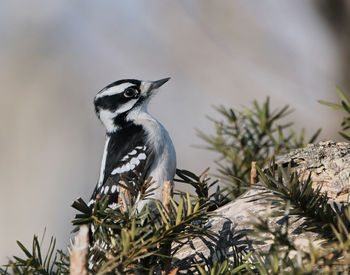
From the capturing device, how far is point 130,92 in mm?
4883

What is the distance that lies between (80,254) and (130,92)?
345 cm

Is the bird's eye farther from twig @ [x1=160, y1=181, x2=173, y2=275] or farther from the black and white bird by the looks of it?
twig @ [x1=160, y1=181, x2=173, y2=275]

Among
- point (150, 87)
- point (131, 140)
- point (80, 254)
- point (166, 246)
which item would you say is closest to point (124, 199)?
point (166, 246)

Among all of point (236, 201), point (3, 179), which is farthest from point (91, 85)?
point (236, 201)

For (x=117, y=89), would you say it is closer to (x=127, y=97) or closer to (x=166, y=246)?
(x=127, y=97)

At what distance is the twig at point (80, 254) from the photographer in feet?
4.85

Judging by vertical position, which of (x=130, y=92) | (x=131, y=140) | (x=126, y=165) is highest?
(x=130, y=92)

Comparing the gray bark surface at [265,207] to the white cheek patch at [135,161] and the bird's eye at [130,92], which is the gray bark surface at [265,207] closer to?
the white cheek patch at [135,161]

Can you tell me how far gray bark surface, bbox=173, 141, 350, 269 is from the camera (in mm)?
2148

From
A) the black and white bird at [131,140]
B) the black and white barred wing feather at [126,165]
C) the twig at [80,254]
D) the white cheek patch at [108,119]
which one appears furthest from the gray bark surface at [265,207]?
the white cheek patch at [108,119]

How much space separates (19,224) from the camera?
28.4 feet

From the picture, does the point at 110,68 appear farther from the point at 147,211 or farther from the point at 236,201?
the point at 147,211

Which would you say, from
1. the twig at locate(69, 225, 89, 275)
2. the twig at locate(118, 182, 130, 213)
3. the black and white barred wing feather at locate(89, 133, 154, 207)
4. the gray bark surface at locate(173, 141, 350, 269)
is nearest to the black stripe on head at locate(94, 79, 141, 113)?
the black and white barred wing feather at locate(89, 133, 154, 207)

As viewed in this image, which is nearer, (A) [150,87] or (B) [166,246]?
(B) [166,246]
